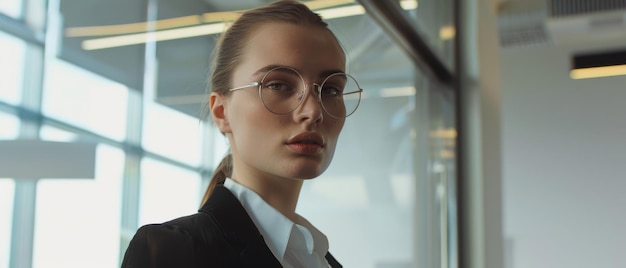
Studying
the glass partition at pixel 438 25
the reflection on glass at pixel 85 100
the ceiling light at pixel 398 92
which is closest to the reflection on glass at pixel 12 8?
the reflection on glass at pixel 85 100

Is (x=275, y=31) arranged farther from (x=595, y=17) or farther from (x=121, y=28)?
(x=595, y=17)

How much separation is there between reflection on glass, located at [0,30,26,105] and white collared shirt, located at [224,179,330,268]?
43 centimetres

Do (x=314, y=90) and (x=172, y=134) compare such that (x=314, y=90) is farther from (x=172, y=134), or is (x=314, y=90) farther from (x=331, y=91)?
(x=172, y=134)

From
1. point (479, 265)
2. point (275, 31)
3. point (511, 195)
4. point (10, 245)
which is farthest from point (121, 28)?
point (511, 195)

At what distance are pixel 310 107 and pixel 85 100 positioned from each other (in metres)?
0.65

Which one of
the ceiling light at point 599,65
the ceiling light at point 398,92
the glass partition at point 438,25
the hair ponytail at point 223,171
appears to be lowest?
the hair ponytail at point 223,171

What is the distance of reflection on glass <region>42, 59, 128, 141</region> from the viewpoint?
1.39 metres

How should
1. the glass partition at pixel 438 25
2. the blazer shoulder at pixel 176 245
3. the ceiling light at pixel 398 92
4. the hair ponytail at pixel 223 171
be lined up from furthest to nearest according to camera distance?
the glass partition at pixel 438 25, the ceiling light at pixel 398 92, the hair ponytail at pixel 223 171, the blazer shoulder at pixel 176 245

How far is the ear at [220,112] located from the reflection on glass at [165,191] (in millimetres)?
641

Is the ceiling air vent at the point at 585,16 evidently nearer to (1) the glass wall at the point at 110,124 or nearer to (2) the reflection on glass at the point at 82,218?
(1) the glass wall at the point at 110,124

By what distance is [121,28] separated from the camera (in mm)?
1646

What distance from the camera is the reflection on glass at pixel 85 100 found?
1389 mm

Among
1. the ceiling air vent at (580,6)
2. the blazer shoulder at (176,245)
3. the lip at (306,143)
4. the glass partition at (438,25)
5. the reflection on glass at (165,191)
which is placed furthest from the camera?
the ceiling air vent at (580,6)

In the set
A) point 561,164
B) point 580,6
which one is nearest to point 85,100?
point 580,6
